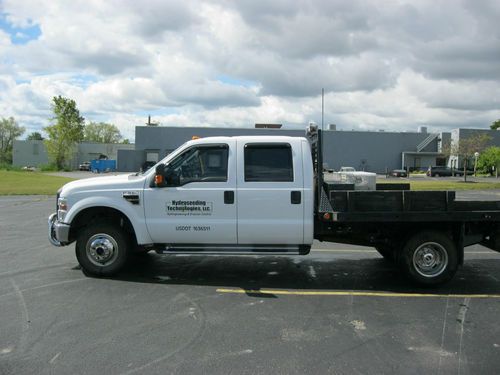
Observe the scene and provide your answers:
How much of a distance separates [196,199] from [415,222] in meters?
3.06

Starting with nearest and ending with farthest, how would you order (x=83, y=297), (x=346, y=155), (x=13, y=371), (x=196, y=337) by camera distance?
1. (x=13, y=371)
2. (x=196, y=337)
3. (x=83, y=297)
4. (x=346, y=155)

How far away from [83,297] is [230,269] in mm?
2405

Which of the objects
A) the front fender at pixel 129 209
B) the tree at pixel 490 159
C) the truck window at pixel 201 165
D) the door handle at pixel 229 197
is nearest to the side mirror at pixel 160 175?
the truck window at pixel 201 165

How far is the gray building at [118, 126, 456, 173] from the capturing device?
63.3 metres

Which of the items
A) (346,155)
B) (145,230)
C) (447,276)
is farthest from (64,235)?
(346,155)

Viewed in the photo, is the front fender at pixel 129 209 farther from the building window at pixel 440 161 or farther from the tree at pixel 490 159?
the building window at pixel 440 161

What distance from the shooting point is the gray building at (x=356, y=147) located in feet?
208

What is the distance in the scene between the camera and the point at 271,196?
6348 millimetres

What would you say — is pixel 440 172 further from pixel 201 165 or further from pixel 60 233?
pixel 60 233

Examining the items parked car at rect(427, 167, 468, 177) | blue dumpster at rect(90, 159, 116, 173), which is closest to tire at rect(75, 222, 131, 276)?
parked car at rect(427, 167, 468, 177)

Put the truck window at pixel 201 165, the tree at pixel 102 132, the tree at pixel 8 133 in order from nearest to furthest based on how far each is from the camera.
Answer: the truck window at pixel 201 165 → the tree at pixel 8 133 → the tree at pixel 102 132

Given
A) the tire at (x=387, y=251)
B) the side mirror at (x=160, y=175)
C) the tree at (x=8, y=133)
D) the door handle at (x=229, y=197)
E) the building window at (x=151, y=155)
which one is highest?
the tree at (x=8, y=133)

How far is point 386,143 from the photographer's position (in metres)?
65.7

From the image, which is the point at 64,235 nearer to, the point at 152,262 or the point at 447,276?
the point at 152,262
